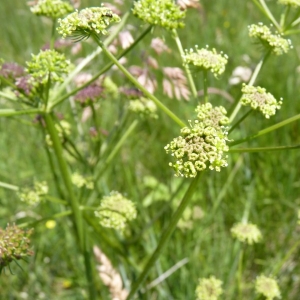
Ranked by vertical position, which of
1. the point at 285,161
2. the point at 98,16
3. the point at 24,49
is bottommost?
the point at 98,16

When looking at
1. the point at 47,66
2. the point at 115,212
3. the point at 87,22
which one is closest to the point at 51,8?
the point at 47,66

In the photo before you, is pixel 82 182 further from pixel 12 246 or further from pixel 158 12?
pixel 158 12

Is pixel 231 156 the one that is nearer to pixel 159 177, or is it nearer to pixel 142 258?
pixel 159 177

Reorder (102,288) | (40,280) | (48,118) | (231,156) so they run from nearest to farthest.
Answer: (48,118)
(102,288)
(40,280)
(231,156)

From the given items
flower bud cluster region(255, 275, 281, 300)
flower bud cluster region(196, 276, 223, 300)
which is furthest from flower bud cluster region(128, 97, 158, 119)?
flower bud cluster region(255, 275, 281, 300)

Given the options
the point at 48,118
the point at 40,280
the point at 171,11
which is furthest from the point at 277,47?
the point at 40,280

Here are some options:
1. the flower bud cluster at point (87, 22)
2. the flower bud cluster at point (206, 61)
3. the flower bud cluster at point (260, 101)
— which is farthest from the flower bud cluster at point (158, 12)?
the flower bud cluster at point (260, 101)

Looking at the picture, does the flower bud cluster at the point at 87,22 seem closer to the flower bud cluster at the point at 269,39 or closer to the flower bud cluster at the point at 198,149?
the flower bud cluster at the point at 198,149
